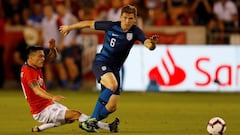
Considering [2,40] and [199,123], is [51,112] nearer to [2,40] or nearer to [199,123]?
[199,123]

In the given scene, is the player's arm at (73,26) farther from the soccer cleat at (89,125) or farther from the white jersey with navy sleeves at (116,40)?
the soccer cleat at (89,125)

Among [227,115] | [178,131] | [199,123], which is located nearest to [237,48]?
[227,115]

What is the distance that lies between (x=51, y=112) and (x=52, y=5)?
466 inches

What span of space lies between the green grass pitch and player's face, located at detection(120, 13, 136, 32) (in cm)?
159

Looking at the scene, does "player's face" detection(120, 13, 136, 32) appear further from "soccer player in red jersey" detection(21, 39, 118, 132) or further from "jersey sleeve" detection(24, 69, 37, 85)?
"jersey sleeve" detection(24, 69, 37, 85)

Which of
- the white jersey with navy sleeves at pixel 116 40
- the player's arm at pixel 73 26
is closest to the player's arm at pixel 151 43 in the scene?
the white jersey with navy sleeves at pixel 116 40

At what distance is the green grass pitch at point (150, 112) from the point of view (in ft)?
40.8

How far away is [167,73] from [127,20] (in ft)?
29.7

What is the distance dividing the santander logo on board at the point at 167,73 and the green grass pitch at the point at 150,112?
1.05ft

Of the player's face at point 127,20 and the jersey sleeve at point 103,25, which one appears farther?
the jersey sleeve at point 103,25

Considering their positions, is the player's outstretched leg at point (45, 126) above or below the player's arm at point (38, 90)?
below

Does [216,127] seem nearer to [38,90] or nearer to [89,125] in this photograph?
[89,125]

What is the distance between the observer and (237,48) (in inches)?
830

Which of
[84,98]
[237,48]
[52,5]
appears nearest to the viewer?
[84,98]
